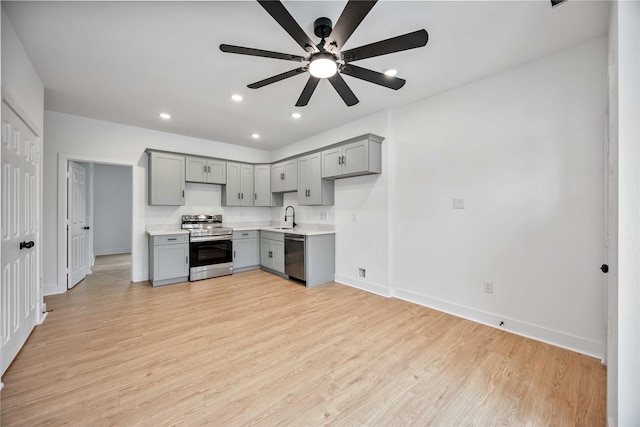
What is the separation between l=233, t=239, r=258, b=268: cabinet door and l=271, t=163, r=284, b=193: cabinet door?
1194 mm

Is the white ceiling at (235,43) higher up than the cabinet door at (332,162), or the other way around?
the white ceiling at (235,43)

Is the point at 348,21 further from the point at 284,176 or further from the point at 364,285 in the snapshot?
the point at 284,176

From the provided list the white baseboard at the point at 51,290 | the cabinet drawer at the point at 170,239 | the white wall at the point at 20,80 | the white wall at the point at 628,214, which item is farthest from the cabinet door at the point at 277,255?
the white wall at the point at 628,214

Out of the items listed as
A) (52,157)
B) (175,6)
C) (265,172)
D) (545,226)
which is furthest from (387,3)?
(52,157)

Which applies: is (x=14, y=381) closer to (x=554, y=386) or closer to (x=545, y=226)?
(x=554, y=386)

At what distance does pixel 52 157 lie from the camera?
12.8 ft

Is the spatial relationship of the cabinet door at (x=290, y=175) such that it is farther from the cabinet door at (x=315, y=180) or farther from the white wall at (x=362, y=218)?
the white wall at (x=362, y=218)

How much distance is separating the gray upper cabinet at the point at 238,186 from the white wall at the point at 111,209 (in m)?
3.90

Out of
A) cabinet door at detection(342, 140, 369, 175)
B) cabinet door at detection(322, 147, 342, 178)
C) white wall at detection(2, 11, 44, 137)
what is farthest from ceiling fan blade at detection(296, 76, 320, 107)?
white wall at detection(2, 11, 44, 137)

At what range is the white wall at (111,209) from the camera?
7.20m

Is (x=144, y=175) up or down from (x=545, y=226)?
up

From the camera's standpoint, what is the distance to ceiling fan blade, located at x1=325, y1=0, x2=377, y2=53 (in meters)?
1.41

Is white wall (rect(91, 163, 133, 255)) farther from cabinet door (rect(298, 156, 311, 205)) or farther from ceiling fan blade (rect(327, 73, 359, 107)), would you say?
ceiling fan blade (rect(327, 73, 359, 107))

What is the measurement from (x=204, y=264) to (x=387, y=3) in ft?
14.7
